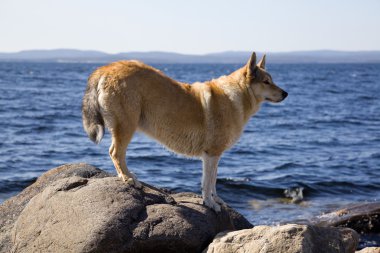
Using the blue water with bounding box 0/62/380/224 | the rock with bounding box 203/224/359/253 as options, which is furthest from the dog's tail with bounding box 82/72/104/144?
the rock with bounding box 203/224/359/253

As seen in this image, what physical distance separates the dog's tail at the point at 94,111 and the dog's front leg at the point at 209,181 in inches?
64.6

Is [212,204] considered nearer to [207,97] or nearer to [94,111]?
[207,97]

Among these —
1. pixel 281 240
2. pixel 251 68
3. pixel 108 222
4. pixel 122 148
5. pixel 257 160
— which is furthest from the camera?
pixel 257 160

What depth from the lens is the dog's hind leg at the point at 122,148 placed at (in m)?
7.66

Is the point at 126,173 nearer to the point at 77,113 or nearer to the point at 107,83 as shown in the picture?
the point at 107,83

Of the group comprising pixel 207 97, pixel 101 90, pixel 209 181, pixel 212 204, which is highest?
pixel 101 90

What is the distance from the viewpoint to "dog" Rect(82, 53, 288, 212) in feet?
24.9

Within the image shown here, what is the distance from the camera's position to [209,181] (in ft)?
26.6

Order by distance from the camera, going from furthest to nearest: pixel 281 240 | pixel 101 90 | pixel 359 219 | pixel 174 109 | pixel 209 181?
1. pixel 359 219
2. pixel 209 181
3. pixel 174 109
4. pixel 101 90
5. pixel 281 240

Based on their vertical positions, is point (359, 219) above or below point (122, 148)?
below

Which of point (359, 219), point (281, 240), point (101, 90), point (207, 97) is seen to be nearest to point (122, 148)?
point (101, 90)

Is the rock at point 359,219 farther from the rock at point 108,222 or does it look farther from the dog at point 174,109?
the rock at point 108,222

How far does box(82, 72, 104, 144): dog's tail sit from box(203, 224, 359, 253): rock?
2199 mm

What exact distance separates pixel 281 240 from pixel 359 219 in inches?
241
